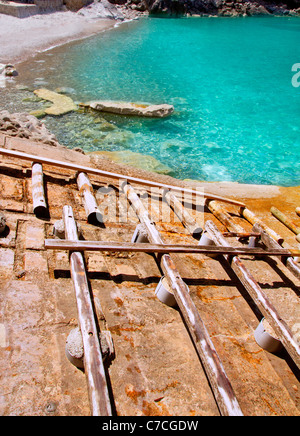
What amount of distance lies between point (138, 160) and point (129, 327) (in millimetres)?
9125

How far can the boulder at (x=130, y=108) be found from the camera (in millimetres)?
16453

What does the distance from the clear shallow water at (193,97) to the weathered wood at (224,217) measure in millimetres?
5529

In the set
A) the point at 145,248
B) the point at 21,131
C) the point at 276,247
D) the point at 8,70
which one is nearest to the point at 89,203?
the point at 145,248

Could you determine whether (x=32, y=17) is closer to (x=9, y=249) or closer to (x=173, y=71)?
(x=173, y=71)

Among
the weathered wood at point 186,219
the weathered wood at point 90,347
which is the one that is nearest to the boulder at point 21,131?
the weathered wood at point 186,219

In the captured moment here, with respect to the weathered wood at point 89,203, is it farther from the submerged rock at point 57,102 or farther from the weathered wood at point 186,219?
the submerged rock at point 57,102

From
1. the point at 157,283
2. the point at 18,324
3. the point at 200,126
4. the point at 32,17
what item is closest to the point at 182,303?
the point at 157,283

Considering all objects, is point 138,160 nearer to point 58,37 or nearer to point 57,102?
point 57,102

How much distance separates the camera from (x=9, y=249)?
467 centimetres

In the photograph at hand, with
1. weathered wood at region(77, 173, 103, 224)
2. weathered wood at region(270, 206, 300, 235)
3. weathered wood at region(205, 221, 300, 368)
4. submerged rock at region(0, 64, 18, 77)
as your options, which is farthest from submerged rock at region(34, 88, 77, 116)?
weathered wood at region(205, 221, 300, 368)

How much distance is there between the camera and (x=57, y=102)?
16484 mm
